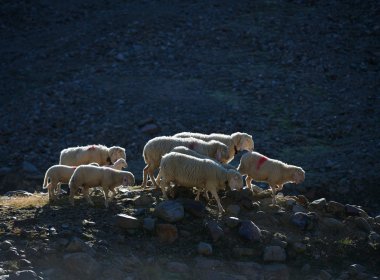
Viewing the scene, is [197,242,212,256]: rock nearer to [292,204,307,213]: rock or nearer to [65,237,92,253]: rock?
[65,237,92,253]: rock

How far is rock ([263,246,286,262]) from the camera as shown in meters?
15.4

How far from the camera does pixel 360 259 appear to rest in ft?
53.3

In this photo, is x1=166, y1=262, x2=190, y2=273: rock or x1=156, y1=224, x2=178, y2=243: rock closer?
x1=166, y1=262, x2=190, y2=273: rock

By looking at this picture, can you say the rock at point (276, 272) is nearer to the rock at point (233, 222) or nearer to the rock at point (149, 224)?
the rock at point (233, 222)

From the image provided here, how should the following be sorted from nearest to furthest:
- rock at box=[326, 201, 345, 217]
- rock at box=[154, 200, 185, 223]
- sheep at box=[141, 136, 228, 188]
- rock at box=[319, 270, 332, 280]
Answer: rock at box=[319, 270, 332, 280] < rock at box=[154, 200, 185, 223] < rock at box=[326, 201, 345, 217] < sheep at box=[141, 136, 228, 188]

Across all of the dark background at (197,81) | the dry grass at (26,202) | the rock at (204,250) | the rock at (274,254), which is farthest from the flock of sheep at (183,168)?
the dark background at (197,81)

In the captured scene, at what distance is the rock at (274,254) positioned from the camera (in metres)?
15.4

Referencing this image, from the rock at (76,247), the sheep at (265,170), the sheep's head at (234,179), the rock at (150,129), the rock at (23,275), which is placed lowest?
the rock at (150,129)

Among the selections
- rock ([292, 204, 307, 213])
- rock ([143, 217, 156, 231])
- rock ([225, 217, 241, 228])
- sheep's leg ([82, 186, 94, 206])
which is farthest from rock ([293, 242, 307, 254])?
sheep's leg ([82, 186, 94, 206])

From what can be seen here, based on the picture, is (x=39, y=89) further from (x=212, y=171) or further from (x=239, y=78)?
(x=212, y=171)

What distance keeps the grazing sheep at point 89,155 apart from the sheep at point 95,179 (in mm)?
2910

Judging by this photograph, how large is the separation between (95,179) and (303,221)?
4.20m

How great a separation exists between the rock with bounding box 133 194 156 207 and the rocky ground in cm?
15

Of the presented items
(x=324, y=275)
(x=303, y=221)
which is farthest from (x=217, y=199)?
(x=324, y=275)
